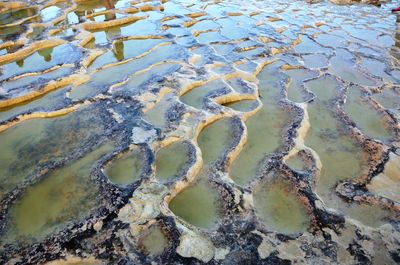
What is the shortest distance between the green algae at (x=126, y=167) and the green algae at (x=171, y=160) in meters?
0.20

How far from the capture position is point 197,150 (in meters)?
3.55

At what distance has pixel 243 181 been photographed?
3.23 metres

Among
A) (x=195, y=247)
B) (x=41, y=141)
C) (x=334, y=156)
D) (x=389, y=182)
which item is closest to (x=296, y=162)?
(x=334, y=156)

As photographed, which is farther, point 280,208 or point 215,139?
point 215,139

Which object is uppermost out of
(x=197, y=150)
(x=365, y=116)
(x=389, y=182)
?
(x=197, y=150)

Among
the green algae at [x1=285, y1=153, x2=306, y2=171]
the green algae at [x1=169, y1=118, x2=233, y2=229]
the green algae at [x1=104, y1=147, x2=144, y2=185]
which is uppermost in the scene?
the green algae at [x1=104, y1=147, x2=144, y2=185]

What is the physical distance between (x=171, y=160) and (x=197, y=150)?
31cm

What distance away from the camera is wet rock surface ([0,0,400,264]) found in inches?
101

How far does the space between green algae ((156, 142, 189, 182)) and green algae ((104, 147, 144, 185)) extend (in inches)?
7.7

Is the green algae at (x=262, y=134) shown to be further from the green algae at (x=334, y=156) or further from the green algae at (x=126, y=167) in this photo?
the green algae at (x=126, y=167)

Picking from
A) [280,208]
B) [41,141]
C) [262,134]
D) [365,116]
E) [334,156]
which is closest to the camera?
[280,208]

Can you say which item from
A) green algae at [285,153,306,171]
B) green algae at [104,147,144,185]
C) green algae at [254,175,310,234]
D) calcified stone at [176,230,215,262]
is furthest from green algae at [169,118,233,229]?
green algae at [285,153,306,171]

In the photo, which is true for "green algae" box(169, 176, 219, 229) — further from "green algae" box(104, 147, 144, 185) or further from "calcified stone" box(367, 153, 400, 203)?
"calcified stone" box(367, 153, 400, 203)

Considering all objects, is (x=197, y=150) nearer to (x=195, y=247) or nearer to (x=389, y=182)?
(x=195, y=247)
